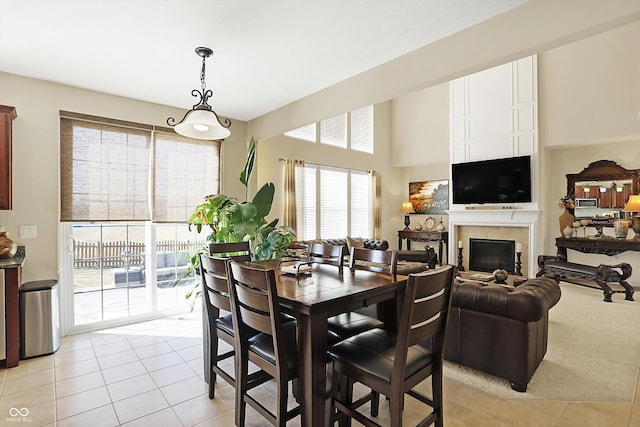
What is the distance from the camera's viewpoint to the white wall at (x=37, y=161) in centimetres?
342

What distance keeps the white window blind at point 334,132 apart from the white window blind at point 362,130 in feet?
0.97

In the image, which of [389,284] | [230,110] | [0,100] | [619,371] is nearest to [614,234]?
[619,371]

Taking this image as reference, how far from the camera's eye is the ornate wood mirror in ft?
19.5

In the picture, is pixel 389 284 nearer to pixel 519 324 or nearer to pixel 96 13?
pixel 519 324

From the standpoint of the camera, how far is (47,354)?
10.6ft

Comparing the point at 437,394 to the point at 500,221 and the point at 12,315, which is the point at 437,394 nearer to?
the point at 12,315

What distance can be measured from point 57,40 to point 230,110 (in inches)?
82.7

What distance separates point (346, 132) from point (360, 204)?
5.40 feet

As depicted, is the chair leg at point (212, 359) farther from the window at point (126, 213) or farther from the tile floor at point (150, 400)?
the window at point (126, 213)

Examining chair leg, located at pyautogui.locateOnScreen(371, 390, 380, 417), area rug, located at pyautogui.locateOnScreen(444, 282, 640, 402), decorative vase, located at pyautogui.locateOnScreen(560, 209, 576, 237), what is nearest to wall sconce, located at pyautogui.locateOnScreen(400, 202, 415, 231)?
decorative vase, located at pyautogui.locateOnScreen(560, 209, 576, 237)

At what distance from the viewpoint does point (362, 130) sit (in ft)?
25.2

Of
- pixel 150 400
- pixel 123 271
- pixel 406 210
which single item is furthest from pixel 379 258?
pixel 406 210

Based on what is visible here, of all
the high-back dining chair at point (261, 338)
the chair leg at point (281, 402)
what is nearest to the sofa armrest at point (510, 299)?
the high-back dining chair at point (261, 338)

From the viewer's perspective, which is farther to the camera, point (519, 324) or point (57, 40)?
point (57, 40)
